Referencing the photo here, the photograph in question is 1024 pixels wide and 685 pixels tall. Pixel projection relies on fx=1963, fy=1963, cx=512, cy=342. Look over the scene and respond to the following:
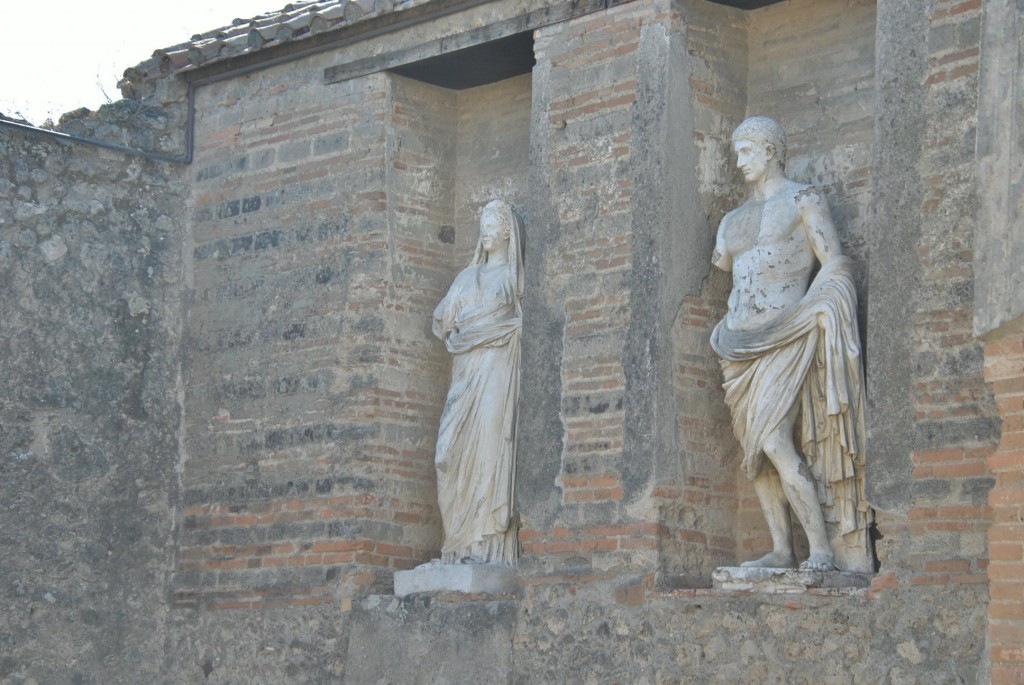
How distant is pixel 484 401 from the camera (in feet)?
35.7

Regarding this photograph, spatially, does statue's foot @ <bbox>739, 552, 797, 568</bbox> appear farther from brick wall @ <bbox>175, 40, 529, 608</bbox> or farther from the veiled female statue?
brick wall @ <bbox>175, 40, 529, 608</bbox>

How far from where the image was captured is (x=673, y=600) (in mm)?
9453

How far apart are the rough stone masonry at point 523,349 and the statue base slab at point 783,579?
74 mm

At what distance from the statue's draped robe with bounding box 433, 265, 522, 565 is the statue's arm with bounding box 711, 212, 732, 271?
4.76 feet

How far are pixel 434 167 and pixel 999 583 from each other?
522 centimetres

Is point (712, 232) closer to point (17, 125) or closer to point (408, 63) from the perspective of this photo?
point (408, 63)

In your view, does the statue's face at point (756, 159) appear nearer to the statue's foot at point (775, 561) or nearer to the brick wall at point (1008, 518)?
the statue's foot at point (775, 561)

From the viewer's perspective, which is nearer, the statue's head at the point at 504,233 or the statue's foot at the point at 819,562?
the statue's foot at the point at 819,562

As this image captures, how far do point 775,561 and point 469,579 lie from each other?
1883mm

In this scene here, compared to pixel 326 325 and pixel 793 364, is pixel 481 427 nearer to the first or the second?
pixel 326 325

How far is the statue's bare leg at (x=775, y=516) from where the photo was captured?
9422mm

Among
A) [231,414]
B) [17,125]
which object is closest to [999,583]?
[231,414]

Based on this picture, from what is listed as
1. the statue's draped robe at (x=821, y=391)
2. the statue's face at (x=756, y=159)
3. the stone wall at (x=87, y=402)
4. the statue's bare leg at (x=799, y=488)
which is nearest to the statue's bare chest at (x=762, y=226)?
the statue's face at (x=756, y=159)

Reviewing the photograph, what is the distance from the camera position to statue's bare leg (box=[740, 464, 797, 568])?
9422 mm
